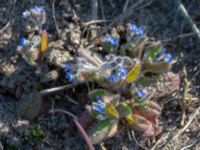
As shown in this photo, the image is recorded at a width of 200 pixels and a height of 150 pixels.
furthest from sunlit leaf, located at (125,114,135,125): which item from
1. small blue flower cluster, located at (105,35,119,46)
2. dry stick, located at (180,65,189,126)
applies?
small blue flower cluster, located at (105,35,119,46)

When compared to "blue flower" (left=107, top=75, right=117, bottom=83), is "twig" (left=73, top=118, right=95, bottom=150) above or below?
below

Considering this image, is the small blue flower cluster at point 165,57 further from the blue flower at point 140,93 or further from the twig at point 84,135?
the twig at point 84,135

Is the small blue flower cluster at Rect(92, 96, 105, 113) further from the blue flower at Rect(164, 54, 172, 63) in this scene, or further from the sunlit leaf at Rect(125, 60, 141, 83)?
the blue flower at Rect(164, 54, 172, 63)

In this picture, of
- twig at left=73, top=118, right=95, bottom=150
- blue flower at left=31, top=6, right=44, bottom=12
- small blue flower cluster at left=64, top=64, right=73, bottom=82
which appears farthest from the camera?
blue flower at left=31, top=6, right=44, bottom=12

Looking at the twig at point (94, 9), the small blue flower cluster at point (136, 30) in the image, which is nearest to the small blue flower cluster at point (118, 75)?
the small blue flower cluster at point (136, 30)

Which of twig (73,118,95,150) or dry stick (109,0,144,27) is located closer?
twig (73,118,95,150)

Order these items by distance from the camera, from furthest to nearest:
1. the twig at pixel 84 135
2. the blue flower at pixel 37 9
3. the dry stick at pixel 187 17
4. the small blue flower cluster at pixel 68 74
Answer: the dry stick at pixel 187 17, the blue flower at pixel 37 9, the small blue flower cluster at pixel 68 74, the twig at pixel 84 135

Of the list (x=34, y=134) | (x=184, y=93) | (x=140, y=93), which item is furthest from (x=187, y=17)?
(x=34, y=134)
